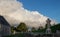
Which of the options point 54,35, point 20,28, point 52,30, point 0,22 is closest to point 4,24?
point 0,22

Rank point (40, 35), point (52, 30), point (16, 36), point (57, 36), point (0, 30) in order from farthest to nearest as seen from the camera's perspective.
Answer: point (0, 30)
point (16, 36)
point (52, 30)
point (40, 35)
point (57, 36)

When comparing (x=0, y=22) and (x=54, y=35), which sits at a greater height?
(x=0, y=22)

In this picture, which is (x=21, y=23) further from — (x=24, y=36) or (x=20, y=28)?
(x=24, y=36)

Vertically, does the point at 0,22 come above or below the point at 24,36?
above

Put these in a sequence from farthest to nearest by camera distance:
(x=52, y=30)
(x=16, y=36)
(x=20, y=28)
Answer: (x=20, y=28)
(x=16, y=36)
(x=52, y=30)

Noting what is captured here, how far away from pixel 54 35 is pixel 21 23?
6294 centimetres

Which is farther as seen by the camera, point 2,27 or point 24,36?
point 2,27

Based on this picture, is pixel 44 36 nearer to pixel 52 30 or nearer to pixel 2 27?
pixel 52 30

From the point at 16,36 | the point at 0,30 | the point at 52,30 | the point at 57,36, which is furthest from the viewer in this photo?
the point at 0,30

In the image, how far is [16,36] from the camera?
43219 mm

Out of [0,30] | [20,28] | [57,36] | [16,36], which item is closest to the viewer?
[57,36]

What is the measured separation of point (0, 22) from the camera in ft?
218

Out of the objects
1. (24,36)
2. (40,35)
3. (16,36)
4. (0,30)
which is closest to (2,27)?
(0,30)

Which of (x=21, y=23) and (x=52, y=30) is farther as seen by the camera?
(x=21, y=23)
